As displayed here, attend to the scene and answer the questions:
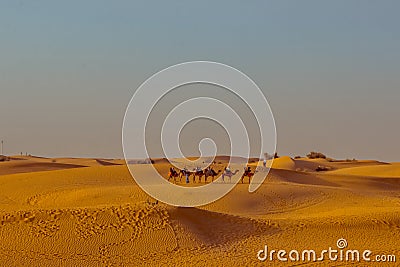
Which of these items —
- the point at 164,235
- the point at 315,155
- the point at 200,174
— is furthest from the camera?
the point at 315,155

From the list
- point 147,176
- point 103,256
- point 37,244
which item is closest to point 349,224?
point 103,256

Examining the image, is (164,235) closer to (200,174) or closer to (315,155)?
(200,174)

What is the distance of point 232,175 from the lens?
1460 inches

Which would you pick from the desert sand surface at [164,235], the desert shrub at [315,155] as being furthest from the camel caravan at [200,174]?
the desert shrub at [315,155]

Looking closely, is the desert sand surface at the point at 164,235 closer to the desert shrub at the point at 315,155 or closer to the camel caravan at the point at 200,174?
the camel caravan at the point at 200,174

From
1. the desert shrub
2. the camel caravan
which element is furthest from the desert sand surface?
the desert shrub

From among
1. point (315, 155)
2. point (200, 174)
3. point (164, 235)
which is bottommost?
point (164, 235)

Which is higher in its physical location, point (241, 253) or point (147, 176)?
point (147, 176)

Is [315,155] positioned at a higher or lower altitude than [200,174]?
higher

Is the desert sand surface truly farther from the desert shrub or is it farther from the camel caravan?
the desert shrub

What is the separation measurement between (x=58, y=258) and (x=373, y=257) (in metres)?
8.29

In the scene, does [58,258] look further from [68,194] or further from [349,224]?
[68,194]

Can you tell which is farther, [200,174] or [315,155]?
[315,155]

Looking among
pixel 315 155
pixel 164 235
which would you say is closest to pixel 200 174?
pixel 164 235
